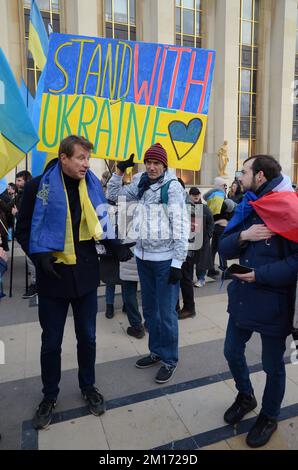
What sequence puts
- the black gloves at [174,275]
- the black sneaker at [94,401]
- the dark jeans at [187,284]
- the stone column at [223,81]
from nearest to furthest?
1. the black sneaker at [94,401]
2. the black gloves at [174,275]
3. the dark jeans at [187,284]
4. the stone column at [223,81]

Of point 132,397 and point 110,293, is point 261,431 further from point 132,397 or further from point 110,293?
point 110,293

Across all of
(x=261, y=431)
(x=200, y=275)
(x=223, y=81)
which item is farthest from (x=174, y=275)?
(x=223, y=81)

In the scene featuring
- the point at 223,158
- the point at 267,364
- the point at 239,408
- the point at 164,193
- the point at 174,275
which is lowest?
the point at 239,408

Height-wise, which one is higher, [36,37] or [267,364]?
[36,37]

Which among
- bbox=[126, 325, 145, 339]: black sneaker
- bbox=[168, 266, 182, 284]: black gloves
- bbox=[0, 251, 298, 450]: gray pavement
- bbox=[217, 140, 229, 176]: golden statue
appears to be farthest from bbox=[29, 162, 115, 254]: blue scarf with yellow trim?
bbox=[217, 140, 229, 176]: golden statue

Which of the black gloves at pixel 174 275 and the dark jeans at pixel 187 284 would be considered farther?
the dark jeans at pixel 187 284

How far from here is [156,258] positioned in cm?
294

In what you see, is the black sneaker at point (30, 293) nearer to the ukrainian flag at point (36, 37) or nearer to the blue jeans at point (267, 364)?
the ukrainian flag at point (36, 37)

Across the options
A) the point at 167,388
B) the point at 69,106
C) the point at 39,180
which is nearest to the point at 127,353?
the point at 167,388

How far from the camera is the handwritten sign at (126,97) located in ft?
11.9

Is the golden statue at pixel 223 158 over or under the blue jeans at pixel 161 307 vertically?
over

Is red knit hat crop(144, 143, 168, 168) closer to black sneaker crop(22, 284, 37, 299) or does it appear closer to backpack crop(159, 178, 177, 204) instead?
backpack crop(159, 178, 177, 204)

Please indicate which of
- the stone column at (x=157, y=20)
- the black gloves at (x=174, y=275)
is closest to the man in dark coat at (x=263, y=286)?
the black gloves at (x=174, y=275)

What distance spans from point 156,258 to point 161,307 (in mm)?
443
